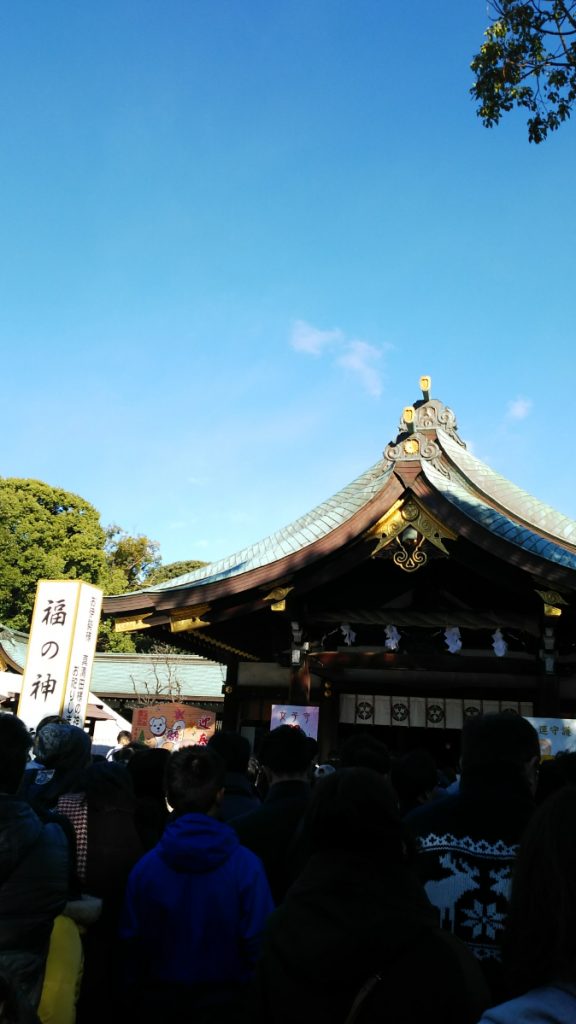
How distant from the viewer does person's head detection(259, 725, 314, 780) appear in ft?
11.2

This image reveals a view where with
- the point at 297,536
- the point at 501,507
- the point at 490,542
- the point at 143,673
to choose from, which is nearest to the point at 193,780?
the point at 490,542

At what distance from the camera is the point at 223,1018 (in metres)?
2.37

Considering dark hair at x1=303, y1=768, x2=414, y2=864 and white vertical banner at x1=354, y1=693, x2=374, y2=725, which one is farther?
white vertical banner at x1=354, y1=693, x2=374, y2=725

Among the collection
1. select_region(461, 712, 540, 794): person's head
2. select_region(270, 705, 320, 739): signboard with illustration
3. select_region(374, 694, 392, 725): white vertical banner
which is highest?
select_region(374, 694, 392, 725): white vertical banner

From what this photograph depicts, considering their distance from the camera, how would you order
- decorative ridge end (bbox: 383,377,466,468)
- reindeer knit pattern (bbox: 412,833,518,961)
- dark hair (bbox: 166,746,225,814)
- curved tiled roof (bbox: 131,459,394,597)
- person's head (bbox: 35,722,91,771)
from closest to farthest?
reindeer knit pattern (bbox: 412,833,518,961)
dark hair (bbox: 166,746,225,814)
person's head (bbox: 35,722,91,771)
curved tiled roof (bbox: 131,459,394,597)
decorative ridge end (bbox: 383,377,466,468)

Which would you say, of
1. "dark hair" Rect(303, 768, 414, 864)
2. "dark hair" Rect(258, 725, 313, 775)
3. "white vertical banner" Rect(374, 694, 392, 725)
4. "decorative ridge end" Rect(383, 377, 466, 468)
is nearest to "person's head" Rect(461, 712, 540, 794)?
"dark hair" Rect(303, 768, 414, 864)

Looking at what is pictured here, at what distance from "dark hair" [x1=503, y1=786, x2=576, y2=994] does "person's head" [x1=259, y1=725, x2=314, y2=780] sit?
219 cm

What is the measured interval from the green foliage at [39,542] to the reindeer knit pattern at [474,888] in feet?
107

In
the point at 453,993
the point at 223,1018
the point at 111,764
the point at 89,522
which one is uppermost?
the point at 89,522

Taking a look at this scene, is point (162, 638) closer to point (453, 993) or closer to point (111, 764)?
point (111, 764)

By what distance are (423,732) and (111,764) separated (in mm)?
9503

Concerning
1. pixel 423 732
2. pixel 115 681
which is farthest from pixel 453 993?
pixel 115 681

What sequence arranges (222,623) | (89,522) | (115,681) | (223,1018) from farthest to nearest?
1. (89,522)
2. (115,681)
3. (222,623)
4. (223,1018)

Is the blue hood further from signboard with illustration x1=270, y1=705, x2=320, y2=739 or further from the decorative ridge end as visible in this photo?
the decorative ridge end
